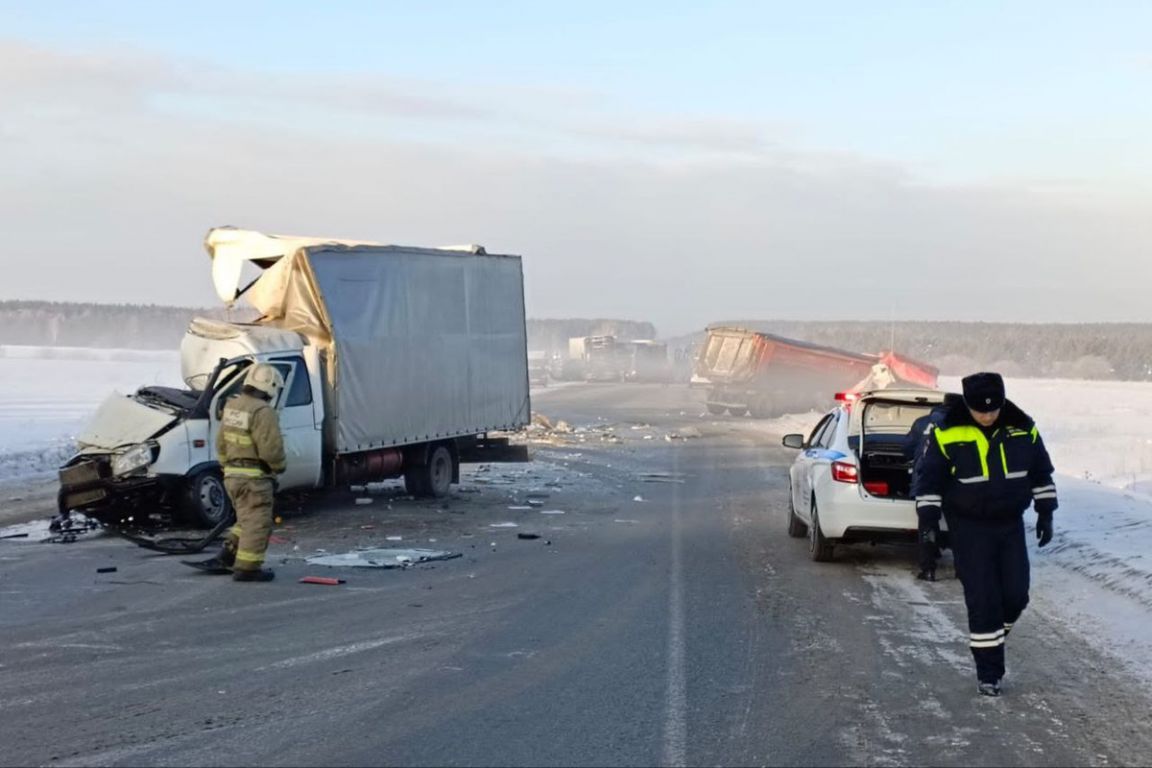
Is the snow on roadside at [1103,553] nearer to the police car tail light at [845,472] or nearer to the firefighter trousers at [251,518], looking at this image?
the police car tail light at [845,472]

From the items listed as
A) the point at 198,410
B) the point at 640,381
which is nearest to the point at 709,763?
the point at 198,410

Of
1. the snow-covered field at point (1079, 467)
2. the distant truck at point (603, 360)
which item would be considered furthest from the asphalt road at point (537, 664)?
the distant truck at point (603, 360)

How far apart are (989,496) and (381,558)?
21.9ft

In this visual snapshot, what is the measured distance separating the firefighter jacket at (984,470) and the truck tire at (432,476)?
1141 centimetres

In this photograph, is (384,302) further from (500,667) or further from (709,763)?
(709,763)

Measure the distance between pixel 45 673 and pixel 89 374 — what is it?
5381 centimetres

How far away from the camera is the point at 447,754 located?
584 centimetres

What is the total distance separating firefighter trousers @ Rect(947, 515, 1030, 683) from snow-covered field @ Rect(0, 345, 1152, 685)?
1110mm

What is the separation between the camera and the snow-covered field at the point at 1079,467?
1007cm

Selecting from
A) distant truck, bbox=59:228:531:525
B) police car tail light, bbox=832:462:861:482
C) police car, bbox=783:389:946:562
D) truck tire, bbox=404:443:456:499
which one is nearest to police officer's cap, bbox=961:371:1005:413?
police car, bbox=783:389:946:562

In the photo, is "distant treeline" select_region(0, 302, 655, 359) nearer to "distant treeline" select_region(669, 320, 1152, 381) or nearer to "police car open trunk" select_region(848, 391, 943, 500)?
"distant treeline" select_region(669, 320, 1152, 381)

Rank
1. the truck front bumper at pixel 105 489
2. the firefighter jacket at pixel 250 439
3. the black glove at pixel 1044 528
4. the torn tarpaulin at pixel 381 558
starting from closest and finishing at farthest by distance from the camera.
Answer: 1. the black glove at pixel 1044 528
2. the firefighter jacket at pixel 250 439
3. the torn tarpaulin at pixel 381 558
4. the truck front bumper at pixel 105 489

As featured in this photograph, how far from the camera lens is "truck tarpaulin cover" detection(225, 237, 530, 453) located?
52.6 ft

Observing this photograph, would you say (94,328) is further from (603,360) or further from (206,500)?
(206,500)
